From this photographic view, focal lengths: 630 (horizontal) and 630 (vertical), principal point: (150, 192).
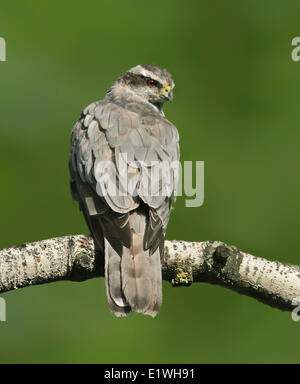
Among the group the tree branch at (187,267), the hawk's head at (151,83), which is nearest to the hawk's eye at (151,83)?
the hawk's head at (151,83)

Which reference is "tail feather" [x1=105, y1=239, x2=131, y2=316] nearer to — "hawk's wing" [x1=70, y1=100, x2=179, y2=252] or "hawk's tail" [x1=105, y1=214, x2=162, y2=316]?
"hawk's tail" [x1=105, y1=214, x2=162, y2=316]

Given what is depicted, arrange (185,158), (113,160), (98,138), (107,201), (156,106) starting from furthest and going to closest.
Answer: (185,158), (156,106), (98,138), (113,160), (107,201)

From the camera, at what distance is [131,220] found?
3.86 m

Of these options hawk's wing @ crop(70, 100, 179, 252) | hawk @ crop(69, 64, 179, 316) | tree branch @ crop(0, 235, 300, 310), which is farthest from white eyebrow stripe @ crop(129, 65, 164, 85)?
tree branch @ crop(0, 235, 300, 310)

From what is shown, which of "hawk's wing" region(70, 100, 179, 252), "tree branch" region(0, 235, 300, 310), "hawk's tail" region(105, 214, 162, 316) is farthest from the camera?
"hawk's wing" region(70, 100, 179, 252)

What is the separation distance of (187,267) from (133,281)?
33 centimetres

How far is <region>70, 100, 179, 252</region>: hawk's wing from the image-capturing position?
3.83 metres

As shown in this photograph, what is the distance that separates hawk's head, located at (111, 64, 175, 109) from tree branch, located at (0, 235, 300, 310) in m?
2.26

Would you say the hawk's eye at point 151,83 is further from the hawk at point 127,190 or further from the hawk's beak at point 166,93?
the hawk at point 127,190

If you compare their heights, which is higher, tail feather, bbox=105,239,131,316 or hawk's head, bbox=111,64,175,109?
hawk's head, bbox=111,64,175,109

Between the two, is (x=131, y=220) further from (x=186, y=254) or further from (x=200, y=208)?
(x=200, y=208)

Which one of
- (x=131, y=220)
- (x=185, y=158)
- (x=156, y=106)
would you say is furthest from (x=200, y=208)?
(x=131, y=220)

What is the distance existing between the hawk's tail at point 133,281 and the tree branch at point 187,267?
0.25 feet

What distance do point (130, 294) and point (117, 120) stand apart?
1.46 meters
